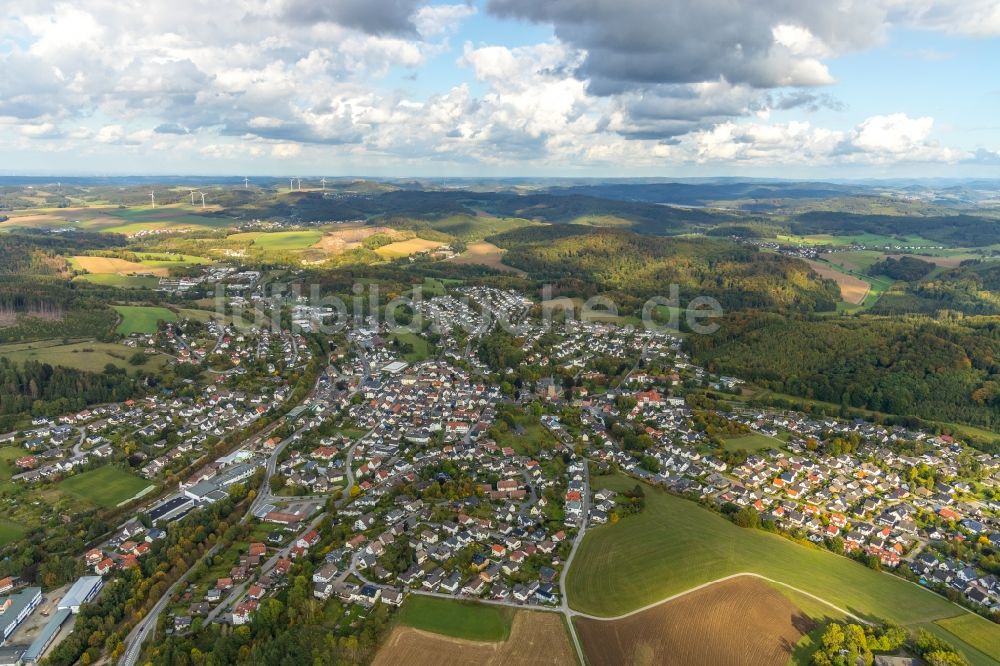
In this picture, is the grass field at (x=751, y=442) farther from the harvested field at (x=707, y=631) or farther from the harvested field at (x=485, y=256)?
the harvested field at (x=485, y=256)

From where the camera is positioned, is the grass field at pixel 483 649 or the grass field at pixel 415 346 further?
the grass field at pixel 415 346

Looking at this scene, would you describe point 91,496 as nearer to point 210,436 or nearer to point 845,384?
point 210,436

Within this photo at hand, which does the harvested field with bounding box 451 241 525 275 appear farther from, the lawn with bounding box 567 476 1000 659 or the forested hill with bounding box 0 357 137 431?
the lawn with bounding box 567 476 1000 659

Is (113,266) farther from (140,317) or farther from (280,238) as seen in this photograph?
(140,317)

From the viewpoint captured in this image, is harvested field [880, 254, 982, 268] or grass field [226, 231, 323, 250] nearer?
harvested field [880, 254, 982, 268]

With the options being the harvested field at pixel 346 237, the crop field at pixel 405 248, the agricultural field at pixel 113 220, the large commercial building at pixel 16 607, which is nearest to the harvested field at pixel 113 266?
the harvested field at pixel 346 237

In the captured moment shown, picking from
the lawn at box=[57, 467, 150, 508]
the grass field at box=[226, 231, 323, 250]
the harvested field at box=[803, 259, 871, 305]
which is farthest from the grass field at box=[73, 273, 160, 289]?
the harvested field at box=[803, 259, 871, 305]
